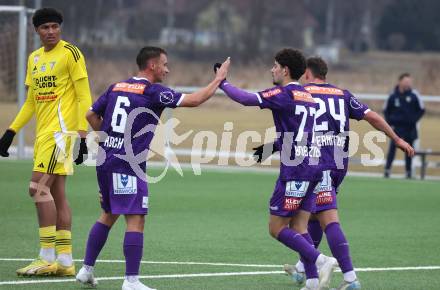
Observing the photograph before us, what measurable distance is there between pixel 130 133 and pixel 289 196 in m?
1.37

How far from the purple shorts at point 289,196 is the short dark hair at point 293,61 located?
2.85 ft

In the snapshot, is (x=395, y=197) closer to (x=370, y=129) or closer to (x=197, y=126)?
(x=370, y=129)

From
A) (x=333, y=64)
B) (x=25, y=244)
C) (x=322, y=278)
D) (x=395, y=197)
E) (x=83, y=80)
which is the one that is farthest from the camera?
(x=333, y=64)

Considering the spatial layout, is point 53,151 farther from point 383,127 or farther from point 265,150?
point 383,127

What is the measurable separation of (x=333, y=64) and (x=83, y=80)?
53.3 m

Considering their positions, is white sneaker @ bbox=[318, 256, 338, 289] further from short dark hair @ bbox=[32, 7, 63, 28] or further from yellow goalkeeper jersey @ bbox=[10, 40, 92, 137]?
short dark hair @ bbox=[32, 7, 63, 28]

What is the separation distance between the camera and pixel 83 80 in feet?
31.5

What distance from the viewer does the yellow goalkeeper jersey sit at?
31.4 feet

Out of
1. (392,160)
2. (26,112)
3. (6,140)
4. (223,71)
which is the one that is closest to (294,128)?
(223,71)

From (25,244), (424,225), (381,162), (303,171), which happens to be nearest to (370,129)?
(381,162)

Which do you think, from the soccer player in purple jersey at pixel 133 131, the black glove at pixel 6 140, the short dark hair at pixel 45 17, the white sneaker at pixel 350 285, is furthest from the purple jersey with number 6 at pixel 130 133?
the white sneaker at pixel 350 285

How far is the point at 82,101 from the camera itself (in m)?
9.55

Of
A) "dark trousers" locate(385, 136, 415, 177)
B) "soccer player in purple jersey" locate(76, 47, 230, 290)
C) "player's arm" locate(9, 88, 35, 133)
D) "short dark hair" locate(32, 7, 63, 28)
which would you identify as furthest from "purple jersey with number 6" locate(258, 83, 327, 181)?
"dark trousers" locate(385, 136, 415, 177)

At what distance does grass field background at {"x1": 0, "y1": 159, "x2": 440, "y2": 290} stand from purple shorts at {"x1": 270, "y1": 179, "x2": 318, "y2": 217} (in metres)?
0.75
